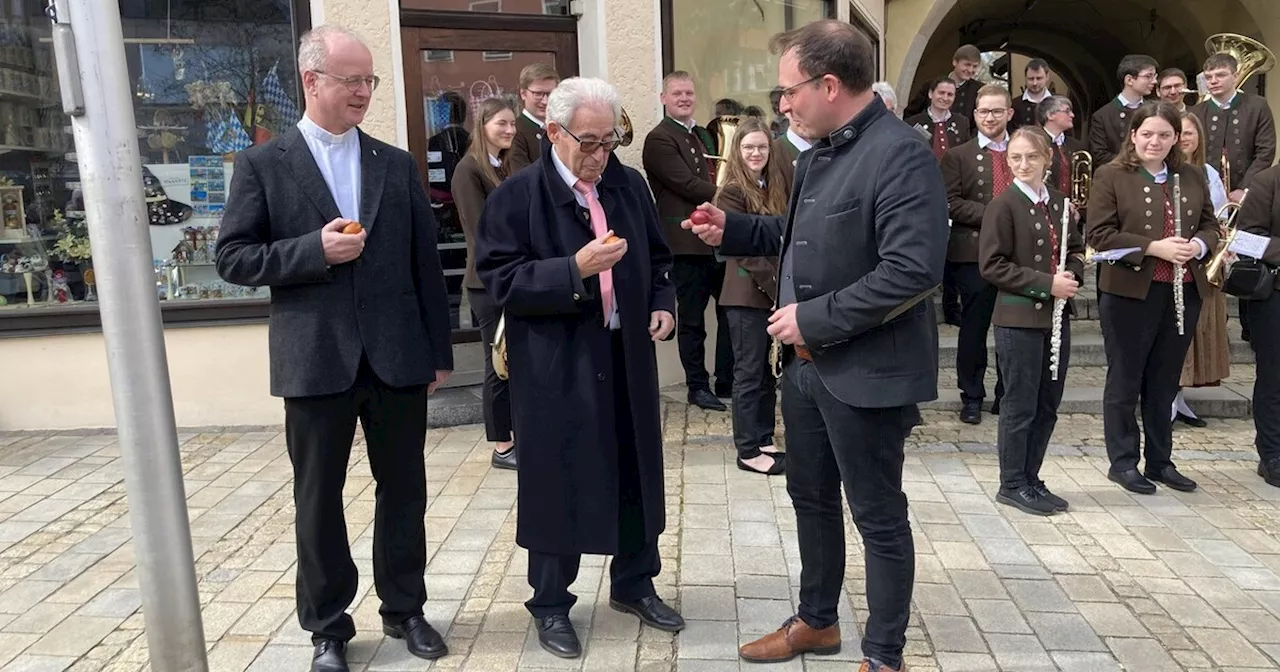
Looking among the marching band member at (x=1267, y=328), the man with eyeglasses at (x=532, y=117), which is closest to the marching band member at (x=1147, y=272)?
the marching band member at (x=1267, y=328)

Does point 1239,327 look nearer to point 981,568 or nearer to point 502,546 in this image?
point 981,568

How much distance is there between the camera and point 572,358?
10.7 ft

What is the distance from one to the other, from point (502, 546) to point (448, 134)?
341cm

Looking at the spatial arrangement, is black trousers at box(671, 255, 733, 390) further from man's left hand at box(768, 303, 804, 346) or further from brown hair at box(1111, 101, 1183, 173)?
man's left hand at box(768, 303, 804, 346)

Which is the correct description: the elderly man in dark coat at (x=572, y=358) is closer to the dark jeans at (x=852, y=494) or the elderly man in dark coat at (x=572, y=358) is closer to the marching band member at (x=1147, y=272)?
the dark jeans at (x=852, y=494)

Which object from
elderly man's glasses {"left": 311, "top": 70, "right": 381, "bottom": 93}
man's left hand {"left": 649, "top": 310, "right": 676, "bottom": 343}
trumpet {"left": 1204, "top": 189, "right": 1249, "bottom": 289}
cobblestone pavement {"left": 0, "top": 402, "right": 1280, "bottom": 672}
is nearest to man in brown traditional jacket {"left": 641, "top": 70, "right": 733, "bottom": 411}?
cobblestone pavement {"left": 0, "top": 402, "right": 1280, "bottom": 672}

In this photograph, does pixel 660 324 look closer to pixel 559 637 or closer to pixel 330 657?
pixel 559 637

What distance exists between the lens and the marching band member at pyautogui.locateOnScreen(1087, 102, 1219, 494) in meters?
4.80

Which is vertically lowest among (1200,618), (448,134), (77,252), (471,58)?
(1200,618)

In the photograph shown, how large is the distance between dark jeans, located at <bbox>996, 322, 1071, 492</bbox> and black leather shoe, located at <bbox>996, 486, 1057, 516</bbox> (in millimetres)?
31

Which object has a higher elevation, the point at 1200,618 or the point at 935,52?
the point at 935,52

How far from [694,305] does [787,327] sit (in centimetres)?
381

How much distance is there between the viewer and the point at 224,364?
6.32 metres

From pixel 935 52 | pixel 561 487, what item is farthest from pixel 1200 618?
pixel 935 52
